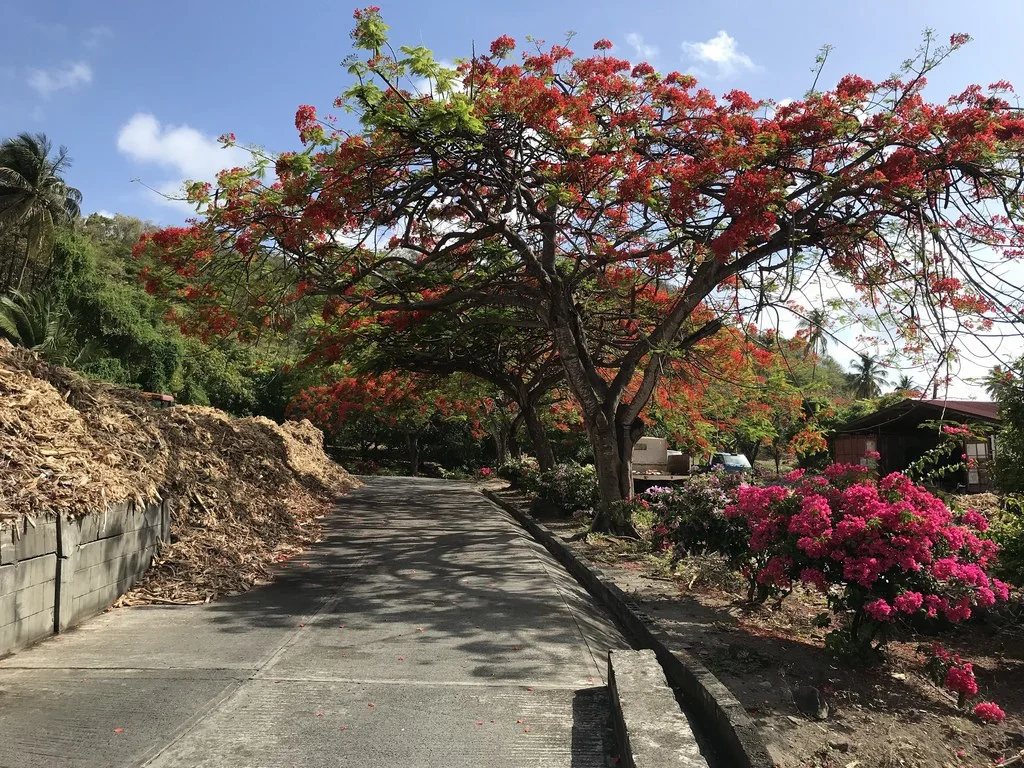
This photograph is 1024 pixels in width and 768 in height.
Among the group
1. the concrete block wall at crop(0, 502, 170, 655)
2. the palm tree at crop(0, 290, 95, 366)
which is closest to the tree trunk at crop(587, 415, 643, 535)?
the concrete block wall at crop(0, 502, 170, 655)

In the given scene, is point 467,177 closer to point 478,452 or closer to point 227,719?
point 227,719

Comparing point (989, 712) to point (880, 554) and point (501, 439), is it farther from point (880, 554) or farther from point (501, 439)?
point (501, 439)

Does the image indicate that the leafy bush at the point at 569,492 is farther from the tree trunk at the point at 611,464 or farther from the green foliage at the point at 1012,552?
the green foliage at the point at 1012,552

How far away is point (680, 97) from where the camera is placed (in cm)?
939

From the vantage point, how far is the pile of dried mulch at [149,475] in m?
5.11

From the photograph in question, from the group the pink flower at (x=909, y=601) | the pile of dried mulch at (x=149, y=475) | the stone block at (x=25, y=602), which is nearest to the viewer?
the pink flower at (x=909, y=601)

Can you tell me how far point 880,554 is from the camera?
14.8 feet

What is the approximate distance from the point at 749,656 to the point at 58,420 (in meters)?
5.45

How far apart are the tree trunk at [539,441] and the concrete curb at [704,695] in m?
10.3

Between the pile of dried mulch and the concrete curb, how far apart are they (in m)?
3.49

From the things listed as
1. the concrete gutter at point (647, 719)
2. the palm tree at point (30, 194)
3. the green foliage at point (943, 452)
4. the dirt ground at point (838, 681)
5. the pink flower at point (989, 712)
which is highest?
the palm tree at point (30, 194)

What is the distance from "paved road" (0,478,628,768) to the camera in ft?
11.0

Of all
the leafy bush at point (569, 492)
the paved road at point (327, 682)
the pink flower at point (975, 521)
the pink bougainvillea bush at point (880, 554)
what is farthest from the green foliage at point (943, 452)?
the leafy bush at point (569, 492)

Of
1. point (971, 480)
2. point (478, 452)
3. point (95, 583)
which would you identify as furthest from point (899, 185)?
point (478, 452)
